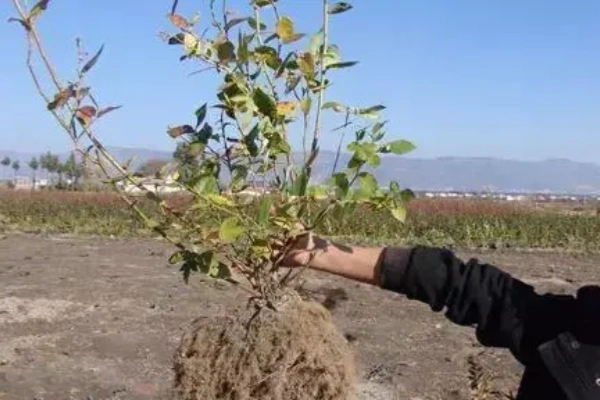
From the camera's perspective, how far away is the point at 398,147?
6.86 feet

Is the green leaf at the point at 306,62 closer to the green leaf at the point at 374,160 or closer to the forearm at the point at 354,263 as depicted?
the green leaf at the point at 374,160

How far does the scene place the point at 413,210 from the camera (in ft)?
89.7

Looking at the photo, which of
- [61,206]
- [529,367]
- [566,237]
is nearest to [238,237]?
[529,367]

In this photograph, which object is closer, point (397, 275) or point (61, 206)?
point (397, 275)

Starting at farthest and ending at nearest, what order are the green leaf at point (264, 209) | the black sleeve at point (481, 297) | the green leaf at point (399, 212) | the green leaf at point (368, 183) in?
the black sleeve at point (481, 297) → the green leaf at point (399, 212) → the green leaf at point (368, 183) → the green leaf at point (264, 209)

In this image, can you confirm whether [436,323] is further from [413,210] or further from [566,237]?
[413,210]

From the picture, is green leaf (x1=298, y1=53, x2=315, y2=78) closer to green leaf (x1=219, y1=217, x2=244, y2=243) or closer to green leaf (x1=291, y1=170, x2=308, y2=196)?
green leaf (x1=291, y1=170, x2=308, y2=196)

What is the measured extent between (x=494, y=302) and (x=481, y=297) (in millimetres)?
39

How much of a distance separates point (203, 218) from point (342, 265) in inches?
16.9

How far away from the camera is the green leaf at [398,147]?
2090mm

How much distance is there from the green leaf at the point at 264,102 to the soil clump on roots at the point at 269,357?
0.56 meters

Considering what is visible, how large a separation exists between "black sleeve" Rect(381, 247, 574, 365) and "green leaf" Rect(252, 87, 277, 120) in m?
0.57

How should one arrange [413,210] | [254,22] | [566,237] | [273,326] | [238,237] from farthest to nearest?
[413,210]
[566,237]
[273,326]
[254,22]
[238,237]

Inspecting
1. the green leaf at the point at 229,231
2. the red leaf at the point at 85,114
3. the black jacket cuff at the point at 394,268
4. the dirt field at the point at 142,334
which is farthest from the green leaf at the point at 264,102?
the dirt field at the point at 142,334
